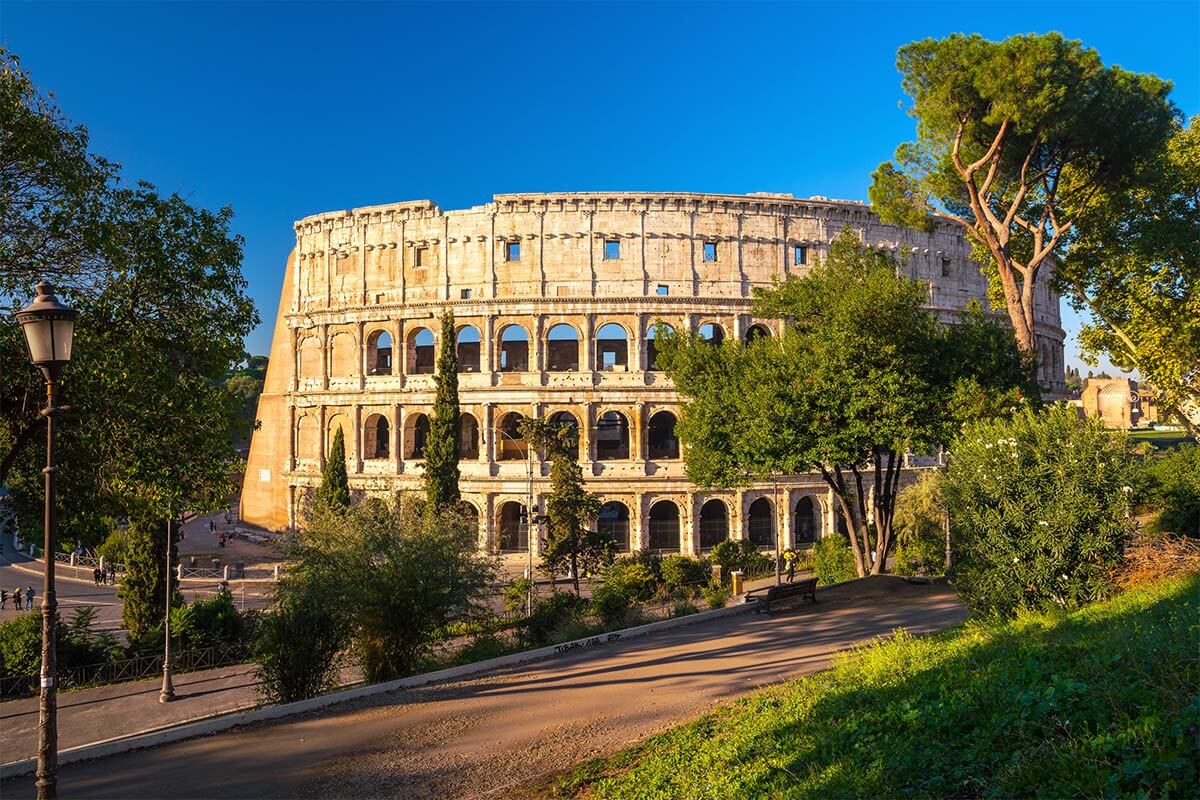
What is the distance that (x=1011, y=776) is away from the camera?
425cm

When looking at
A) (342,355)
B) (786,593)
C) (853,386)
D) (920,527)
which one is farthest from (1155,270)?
(342,355)

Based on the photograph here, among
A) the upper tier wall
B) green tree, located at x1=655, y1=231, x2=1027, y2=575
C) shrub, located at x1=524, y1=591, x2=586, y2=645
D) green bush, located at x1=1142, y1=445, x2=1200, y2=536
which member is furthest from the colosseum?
shrub, located at x1=524, y1=591, x2=586, y2=645

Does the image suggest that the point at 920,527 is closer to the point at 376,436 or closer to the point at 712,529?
the point at 712,529

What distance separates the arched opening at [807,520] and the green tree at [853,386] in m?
15.1

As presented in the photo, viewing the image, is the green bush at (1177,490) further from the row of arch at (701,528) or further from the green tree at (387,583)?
the row of arch at (701,528)

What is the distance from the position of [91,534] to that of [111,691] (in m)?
4.15

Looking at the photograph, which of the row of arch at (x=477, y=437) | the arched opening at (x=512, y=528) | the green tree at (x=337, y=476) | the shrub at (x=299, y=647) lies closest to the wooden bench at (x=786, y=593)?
the shrub at (x=299, y=647)

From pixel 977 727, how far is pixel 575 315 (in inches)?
997

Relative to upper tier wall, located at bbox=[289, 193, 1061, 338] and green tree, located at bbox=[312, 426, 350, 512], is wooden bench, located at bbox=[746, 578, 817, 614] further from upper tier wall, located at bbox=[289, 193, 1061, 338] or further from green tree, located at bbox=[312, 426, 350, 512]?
green tree, located at bbox=[312, 426, 350, 512]

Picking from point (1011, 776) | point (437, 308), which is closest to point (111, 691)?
point (1011, 776)

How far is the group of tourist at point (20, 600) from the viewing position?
2180 cm

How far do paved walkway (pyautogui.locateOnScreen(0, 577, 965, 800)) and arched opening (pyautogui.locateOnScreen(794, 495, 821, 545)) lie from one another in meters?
19.6

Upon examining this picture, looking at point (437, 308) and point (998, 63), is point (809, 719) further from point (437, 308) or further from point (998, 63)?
point (437, 308)

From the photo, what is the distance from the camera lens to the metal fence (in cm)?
1298
